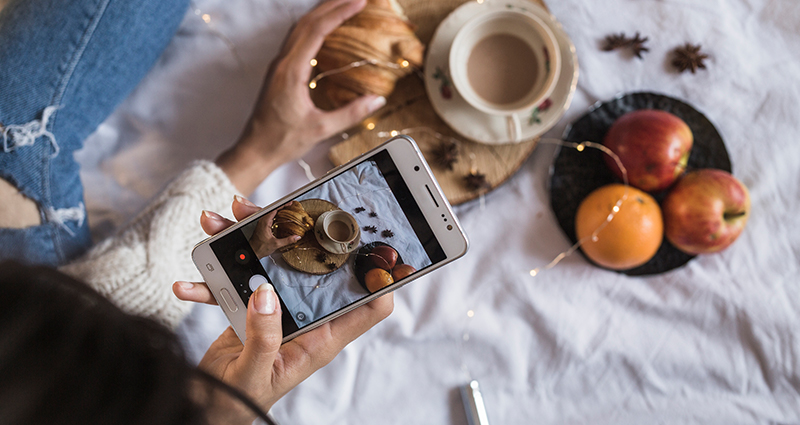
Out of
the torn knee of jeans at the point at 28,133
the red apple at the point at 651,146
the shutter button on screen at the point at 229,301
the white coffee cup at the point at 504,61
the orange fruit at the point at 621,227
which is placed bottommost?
the orange fruit at the point at 621,227

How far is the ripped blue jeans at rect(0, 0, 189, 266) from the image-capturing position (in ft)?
1.91

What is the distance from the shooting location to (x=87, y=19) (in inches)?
23.6

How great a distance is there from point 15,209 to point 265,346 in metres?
A: 0.42

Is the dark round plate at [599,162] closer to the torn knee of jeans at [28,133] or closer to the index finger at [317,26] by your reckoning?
the index finger at [317,26]

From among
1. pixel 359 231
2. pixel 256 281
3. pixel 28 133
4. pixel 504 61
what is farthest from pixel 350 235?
pixel 28 133

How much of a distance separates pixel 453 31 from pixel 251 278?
1.41ft

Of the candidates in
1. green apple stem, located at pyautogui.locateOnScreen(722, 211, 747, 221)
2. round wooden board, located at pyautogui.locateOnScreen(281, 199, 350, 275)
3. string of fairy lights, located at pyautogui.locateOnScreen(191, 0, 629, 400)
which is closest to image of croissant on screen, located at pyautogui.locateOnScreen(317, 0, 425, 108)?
string of fairy lights, located at pyautogui.locateOnScreen(191, 0, 629, 400)

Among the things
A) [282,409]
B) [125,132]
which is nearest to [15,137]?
[125,132]

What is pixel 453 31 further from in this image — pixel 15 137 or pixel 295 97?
pixel 15 137

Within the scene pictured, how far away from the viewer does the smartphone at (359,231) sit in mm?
464

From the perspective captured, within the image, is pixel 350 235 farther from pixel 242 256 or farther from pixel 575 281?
pixel 575 281

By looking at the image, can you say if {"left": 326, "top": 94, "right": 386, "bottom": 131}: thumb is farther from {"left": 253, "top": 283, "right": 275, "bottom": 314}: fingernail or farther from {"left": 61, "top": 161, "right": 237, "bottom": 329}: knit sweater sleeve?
{"left": 253, "top": 283, "right": 275, "bottom": 314}: fingernail

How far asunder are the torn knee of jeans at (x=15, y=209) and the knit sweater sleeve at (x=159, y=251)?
74 mm

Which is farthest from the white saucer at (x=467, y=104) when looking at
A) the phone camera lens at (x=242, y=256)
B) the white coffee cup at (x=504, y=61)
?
the phone camera lens at (x=242, y=256)
